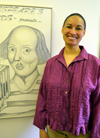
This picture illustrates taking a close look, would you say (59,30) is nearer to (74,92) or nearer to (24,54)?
(24,54)

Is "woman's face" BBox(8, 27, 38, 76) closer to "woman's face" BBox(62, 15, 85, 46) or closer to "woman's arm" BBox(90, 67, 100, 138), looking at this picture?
"woman's face" BBox(62, 15, 85, 46)

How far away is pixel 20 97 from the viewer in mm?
1045

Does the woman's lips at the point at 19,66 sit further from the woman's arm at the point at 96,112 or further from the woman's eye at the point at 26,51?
the woman's arm at the point at 96,112

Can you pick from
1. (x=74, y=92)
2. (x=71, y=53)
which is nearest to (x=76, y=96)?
(x=74, y=92)

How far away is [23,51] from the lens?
3.31 feet

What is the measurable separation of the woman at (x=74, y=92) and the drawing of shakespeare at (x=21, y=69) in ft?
0.97

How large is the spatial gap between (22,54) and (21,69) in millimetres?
132

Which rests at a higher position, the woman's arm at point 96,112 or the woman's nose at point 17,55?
the woman's nose at point 17,55

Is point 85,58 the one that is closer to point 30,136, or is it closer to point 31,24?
point 31,24

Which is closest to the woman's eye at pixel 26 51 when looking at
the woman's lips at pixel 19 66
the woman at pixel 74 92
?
the woman's lips at pixel 19 66

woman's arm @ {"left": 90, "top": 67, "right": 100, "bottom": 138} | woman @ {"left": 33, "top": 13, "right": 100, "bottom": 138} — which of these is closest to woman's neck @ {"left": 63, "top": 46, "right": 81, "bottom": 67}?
woman @ {"left": 33, "top": 13, "right": 100, "bottom": 138}

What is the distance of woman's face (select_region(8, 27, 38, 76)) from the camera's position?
99 cm

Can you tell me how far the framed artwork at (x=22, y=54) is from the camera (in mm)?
973

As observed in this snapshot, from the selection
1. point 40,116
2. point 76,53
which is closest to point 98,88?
point 76,53
